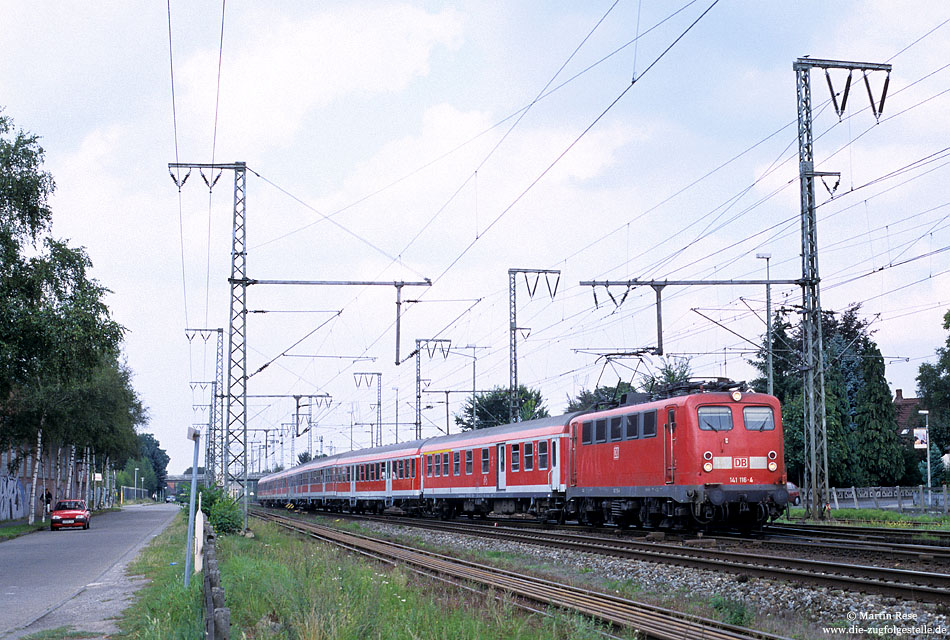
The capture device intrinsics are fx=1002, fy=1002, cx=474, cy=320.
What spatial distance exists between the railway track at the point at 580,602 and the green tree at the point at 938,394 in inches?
2325

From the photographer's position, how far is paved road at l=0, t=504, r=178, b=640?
1295cm

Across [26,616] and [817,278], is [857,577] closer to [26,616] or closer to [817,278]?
[26,616]

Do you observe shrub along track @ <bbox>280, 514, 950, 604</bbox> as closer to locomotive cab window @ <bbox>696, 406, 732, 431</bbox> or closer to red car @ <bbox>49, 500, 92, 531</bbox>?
locomotive cab window @ <bbox>696, 406, 732, 431</bbox>

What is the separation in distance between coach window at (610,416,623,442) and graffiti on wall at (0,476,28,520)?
42.4 metres

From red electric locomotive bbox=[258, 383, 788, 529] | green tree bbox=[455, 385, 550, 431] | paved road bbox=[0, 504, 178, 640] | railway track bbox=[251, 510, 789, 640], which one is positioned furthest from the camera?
green tree bbox=[455, 385, 550, 431]

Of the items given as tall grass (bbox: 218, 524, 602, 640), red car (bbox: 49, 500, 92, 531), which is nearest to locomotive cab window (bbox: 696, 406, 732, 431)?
tall grass (bbox: 218, 524, 602, 640)

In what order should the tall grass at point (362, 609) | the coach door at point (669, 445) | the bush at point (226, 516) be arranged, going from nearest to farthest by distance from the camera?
the tall grass at point (362, 609), the coach door at point (669, 445), the bush at point (226, 516)

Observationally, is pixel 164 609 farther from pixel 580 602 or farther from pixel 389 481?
pixel 389 481

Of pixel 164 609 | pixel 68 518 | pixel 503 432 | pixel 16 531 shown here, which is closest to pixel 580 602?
pixel 164 609

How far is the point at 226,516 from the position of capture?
2870cm

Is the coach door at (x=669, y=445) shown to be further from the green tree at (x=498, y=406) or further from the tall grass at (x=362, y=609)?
the green tree at (x=498, y=406)

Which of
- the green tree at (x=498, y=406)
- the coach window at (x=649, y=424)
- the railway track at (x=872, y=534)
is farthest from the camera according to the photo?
the green tree at (x=498, y=406)

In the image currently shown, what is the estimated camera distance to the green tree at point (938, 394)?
69.3m

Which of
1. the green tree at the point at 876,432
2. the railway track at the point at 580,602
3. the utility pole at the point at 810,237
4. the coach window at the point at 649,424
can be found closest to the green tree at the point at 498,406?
the green tree at the point at 876,432
